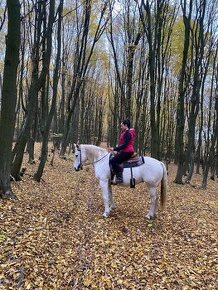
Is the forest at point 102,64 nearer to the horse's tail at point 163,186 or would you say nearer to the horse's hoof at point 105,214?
the horse's hoof at point 105,214

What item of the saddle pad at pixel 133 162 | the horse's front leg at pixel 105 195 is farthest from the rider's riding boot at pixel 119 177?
the horse's front leg at pixel 105 195

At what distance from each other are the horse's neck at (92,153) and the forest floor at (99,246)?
5.47 feet

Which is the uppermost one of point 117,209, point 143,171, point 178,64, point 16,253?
point 178,64

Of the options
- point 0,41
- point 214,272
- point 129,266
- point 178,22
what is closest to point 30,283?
point 129,266

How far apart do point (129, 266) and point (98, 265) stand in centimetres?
64

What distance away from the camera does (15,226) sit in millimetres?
7000

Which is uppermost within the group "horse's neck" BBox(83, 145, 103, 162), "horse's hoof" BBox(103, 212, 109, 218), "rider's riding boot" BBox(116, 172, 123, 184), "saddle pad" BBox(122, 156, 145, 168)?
"horse's neck" BBox(83, 145, 103, 162)

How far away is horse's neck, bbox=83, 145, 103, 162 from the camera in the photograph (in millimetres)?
10438

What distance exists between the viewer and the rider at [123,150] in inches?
390

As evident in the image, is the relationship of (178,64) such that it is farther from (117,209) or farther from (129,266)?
(129,266)

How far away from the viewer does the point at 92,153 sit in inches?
413

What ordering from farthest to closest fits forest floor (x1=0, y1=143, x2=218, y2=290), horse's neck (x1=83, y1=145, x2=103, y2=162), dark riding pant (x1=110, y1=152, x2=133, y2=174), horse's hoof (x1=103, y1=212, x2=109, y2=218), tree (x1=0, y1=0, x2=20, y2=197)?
1. horse's neck (x1=83, y1=145, x2=103, y2=162)
2. dark riding pant (x1=110, y1=152, x2=133, y2=174)
3. horse's hoof (x1=103, y1=212, x2=109, y2=218)
4. tree (x1=0, y1=0, x2=20, y2=197)
5. forest floor (x1=0, y1=143, x2=218, y2=290)

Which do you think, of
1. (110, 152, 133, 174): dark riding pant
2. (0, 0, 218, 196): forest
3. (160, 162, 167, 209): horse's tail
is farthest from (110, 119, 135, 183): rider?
(0, 0, 218, 196): forest

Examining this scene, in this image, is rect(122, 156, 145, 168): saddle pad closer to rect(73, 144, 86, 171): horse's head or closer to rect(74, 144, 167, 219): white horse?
rect(74, 144, 167, 219): white horse
